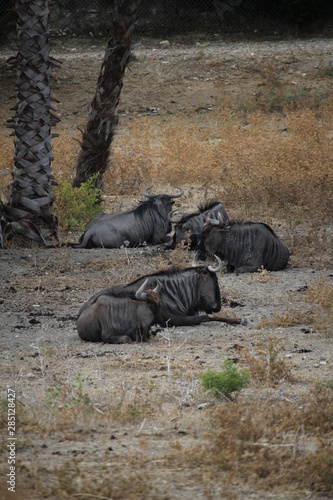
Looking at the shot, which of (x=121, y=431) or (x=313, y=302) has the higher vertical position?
(x=121, y=431)

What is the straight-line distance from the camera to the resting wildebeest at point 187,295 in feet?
28.9

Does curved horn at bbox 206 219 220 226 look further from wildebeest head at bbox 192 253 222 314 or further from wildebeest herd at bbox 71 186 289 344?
wildebeest head at bbox 192 253 222 314

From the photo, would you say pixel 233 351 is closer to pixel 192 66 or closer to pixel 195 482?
pixel 195 482

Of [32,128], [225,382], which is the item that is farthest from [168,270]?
[32,128]

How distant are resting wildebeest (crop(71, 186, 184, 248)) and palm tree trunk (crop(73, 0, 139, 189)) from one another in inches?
45.5

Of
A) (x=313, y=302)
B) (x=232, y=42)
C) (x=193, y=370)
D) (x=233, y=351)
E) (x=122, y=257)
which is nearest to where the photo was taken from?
(x=193, y=370)

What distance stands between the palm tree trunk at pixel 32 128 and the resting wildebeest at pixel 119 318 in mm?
4116

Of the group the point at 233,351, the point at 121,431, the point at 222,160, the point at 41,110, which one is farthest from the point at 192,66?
the point at 121,431

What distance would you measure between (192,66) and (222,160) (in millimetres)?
12999

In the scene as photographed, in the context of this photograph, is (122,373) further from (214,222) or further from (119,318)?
(214,222)

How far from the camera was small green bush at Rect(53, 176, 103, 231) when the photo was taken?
1318cm

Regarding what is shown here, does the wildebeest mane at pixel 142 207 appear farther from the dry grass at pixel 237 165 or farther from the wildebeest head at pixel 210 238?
the wildebeest head at pixel 210 238

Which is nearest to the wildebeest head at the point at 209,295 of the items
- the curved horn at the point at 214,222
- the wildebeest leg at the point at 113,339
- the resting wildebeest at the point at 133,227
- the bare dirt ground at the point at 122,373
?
the bare dirt ground at the point at 122,373

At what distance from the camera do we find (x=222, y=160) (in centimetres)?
1484
